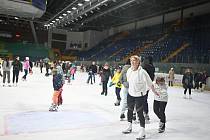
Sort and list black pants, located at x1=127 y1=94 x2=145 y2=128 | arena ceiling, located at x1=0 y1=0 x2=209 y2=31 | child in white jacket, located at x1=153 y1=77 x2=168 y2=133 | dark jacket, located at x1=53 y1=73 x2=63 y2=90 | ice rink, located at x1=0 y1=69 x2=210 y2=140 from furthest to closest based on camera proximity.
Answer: arena ceiling, located at x1=0 y1=0 x2=209 y2=31 → dark jacket, located at x1=53 y1=73 x2=63 y2=90 → child in white jacket, located at x1=153 y1=77 x2=168 y2=133 → ice rink, located at x1=0 y1=69 x2=210 y2=140 → black pants, located at x1=127 y1=94 x2=145 y2=128

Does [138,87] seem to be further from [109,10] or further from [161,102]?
[109,10]

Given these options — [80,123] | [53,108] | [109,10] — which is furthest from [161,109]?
[109,10]

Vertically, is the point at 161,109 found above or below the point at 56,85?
below

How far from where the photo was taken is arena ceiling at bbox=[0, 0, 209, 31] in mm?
27984

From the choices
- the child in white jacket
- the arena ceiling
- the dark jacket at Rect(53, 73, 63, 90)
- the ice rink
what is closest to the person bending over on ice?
the dark jacket at Rect(53, 73, 63, 90)

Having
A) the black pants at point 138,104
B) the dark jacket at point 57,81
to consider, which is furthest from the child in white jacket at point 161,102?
the dark jacket at point 57,81

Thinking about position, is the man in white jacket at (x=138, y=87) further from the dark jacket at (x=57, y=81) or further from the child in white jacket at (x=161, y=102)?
the dark jacket at (x=57, y=81)

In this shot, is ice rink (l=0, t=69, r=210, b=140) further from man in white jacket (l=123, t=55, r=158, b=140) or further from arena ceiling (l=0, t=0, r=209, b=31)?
arena ceiling (l=0, t=0, r=209, b=31)

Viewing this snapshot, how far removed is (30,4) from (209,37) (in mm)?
17691

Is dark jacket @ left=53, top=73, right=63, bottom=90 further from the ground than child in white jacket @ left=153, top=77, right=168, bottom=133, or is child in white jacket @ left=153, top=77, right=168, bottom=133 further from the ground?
dark jacket @ left=53, top=73, right=63, bottom=90

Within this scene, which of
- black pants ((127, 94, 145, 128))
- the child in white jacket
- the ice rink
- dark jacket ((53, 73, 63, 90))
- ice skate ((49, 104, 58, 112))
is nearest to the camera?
black pants ((127, 94, 145, 128))

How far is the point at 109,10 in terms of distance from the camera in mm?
31938

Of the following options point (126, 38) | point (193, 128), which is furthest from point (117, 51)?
point (193, 128)

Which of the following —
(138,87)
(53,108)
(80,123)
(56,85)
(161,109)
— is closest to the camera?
(138,87)
